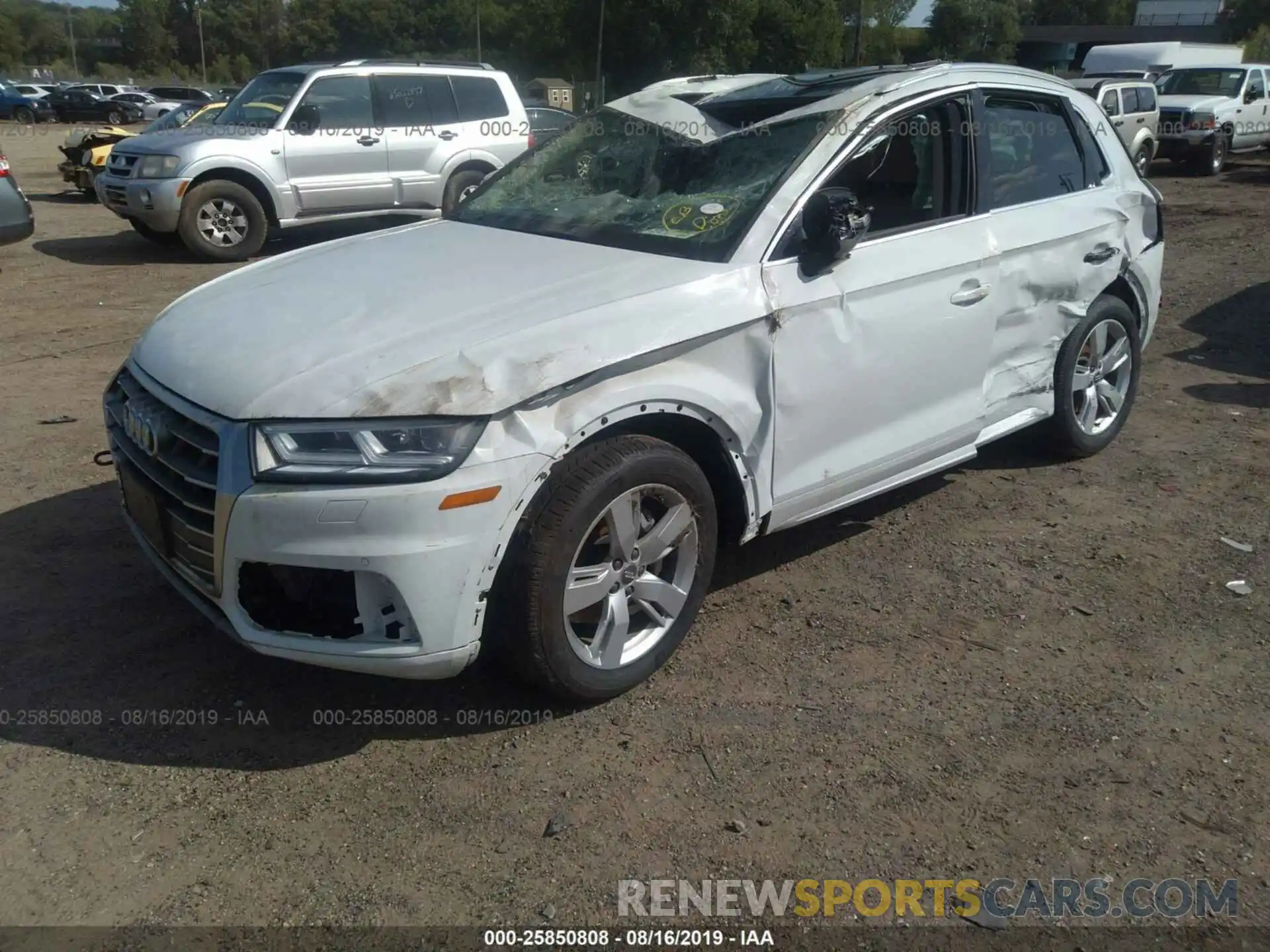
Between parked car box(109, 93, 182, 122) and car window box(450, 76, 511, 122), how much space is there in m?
30.1

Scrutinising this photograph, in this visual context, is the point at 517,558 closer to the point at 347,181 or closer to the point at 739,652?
the point at 739,652

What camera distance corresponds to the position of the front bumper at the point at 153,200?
1048cm

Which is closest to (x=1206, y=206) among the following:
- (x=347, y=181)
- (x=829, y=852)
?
(x=347, y=181)

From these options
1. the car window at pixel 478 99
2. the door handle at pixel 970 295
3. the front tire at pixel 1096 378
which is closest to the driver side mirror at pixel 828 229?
the door handle at pixel 970 295

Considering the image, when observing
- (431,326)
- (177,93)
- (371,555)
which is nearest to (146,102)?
(177,93)

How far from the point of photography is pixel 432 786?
9.60 feet

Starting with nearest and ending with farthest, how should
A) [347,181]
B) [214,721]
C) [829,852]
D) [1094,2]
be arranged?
[829,852], [214,721], [347,181], [1094,2]

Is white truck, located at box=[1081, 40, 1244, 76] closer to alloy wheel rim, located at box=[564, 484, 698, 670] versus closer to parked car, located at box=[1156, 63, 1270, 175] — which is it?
parked car, located at box=[1156, 63, 1270, 175]

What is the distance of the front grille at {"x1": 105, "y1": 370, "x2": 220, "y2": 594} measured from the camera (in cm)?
287

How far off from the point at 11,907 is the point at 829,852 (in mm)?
1972

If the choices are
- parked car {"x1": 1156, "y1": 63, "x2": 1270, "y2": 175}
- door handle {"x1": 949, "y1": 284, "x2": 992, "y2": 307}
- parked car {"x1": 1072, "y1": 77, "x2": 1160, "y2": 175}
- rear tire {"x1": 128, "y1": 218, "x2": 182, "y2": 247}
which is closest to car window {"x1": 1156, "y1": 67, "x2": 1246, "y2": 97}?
parked car {"x1": 1156, "y1": 63, "x2": 1270, "y2": 175}

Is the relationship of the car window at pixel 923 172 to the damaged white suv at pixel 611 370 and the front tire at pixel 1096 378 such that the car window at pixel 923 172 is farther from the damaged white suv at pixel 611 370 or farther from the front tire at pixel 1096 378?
the front tire at pixel 1096 378

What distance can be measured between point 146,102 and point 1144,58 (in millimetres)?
36076

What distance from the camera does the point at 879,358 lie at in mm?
3738
